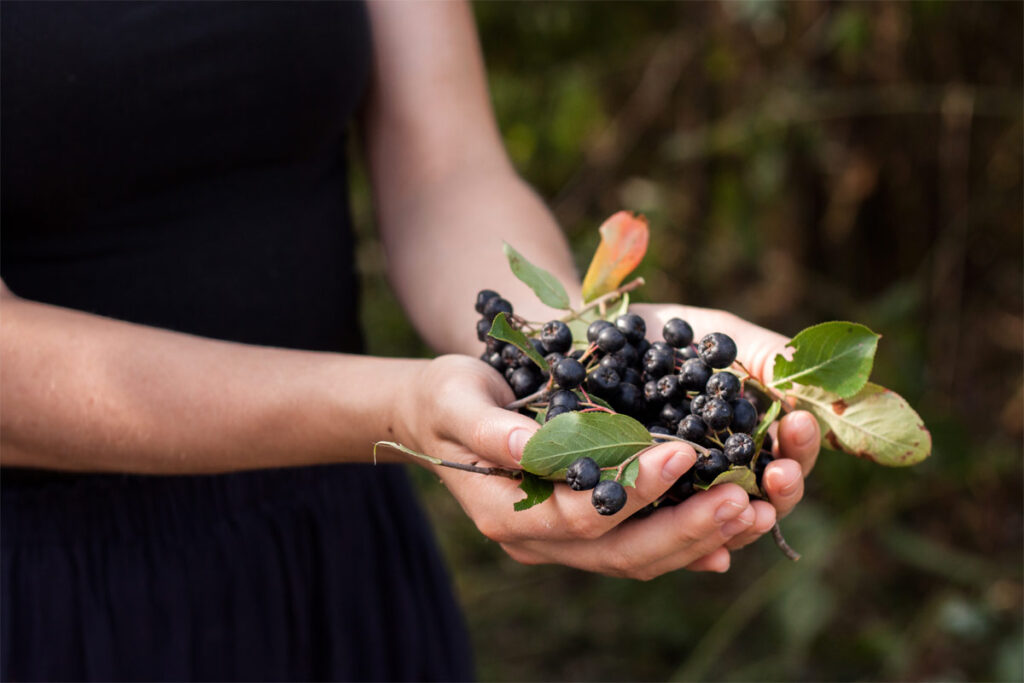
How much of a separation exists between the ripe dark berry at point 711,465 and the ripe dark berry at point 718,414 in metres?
0.02

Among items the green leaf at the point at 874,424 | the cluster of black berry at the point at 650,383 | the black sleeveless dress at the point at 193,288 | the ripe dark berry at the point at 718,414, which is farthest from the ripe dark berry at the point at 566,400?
the black sleeveless dress at the point at 193,288

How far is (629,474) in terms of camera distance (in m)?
0.60

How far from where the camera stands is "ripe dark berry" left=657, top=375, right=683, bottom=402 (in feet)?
2.31

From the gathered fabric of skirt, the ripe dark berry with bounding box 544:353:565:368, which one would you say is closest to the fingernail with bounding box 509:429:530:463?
the ripe dark berry with bounding box 544:353:565:368

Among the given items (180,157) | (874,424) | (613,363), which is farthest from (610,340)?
(180,157)

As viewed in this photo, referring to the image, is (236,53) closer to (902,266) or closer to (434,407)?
(434,407)

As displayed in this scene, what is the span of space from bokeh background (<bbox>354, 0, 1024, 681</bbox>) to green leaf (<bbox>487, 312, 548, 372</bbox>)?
1089 mm

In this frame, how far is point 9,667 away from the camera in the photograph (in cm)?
80

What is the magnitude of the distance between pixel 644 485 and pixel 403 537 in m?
0.52

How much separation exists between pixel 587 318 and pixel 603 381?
0.14 meters

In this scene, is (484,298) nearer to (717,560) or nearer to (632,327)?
(632,327)

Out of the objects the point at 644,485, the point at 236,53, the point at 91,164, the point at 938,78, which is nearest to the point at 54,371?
the point at 91,164

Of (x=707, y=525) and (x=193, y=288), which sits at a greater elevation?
(x=193, y=288)

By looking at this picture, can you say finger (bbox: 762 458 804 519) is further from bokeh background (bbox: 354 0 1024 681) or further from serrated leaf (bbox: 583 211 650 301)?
bokeh background (bbox: 354 0 1024 681)
